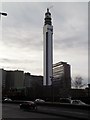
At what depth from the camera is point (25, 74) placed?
177875mm

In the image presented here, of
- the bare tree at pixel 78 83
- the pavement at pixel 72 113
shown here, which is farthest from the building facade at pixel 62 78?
the pavement at pixel 72 113

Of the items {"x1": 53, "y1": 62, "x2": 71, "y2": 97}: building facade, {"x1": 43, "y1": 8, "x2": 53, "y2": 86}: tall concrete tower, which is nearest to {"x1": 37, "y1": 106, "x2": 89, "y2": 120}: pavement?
{"x1": 53, "y1": 62, "x2": 71, "y2": 97}: building facade

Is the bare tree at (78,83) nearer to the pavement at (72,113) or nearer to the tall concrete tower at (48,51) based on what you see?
the tall concrete tower at (48,51)

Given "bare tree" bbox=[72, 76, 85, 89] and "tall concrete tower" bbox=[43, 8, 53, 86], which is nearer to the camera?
"bare tree" bbox=[72, 76, 85, 89]

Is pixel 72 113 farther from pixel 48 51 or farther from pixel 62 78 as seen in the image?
pixel 48 51

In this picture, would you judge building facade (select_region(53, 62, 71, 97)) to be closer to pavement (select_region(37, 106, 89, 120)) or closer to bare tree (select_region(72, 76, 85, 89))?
bare tree (select_region(72, 76, 85, 89))

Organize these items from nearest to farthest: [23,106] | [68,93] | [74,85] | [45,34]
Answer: [23,106] → [68,93] → [74,85] → [45,34]

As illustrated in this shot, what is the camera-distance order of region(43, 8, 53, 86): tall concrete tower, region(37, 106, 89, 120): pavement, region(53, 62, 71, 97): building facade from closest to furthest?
region(37, 106, 89, 120): pavement
region(53, 62, 71, 97): building facade
region(43, 8, 53, 86): tall concrete tower

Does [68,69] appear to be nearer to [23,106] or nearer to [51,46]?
[51,46]

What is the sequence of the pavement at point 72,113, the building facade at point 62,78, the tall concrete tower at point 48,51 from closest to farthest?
the pavement at point 72,113, the building facade at point 62,78, the tall concrete tower at point 48,51

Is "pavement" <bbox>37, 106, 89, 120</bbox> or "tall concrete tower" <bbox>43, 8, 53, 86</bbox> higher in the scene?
"tall concrete tower" <bbox>43, 8, 53, 86</bbox>

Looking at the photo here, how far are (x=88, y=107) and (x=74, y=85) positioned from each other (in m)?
79.7

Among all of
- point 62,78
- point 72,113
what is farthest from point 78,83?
point 72,113

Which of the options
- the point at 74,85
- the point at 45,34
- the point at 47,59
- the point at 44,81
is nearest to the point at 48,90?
the point at 74,85
